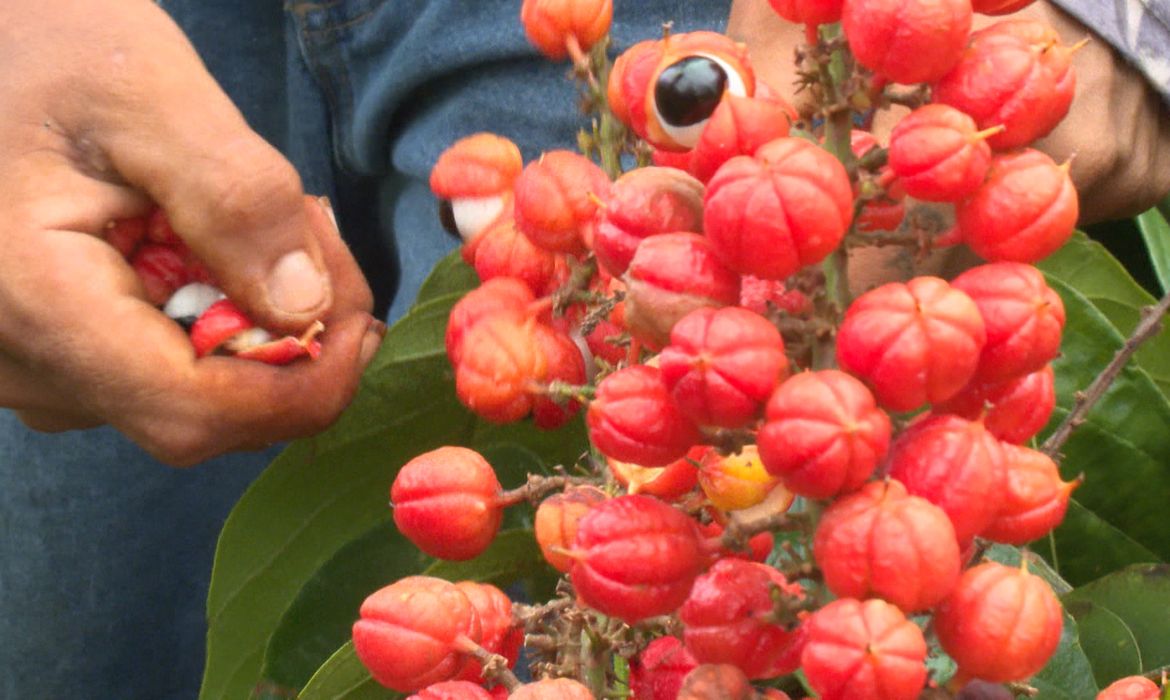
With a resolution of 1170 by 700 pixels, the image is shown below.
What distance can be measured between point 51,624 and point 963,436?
1.13m

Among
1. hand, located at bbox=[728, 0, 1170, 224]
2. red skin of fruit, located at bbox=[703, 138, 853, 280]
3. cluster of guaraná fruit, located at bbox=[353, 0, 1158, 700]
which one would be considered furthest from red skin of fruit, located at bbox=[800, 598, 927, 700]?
hand, located at bbox=[728, 0, 1170, 224]

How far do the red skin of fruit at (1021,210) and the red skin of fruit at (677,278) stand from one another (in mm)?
87

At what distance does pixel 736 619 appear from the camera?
1.49 ft

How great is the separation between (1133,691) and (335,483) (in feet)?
1.69

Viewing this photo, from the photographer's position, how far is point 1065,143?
2.34 feet

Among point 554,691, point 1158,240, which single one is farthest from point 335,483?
point 1158,240

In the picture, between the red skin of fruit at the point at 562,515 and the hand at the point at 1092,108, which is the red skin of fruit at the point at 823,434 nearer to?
the red skin of fruit at the point at 562,515

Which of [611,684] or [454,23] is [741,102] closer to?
[611,684]

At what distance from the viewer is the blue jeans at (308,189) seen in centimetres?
106

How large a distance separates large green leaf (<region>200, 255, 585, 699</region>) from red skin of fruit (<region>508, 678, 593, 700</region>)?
1.01ft

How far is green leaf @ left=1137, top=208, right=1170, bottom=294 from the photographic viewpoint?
3.17 ft

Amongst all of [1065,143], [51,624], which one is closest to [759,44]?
[1065,143]

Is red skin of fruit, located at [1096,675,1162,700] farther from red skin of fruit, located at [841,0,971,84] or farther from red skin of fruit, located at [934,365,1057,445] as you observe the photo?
red skin of fruit, located at [841,0,971,84]

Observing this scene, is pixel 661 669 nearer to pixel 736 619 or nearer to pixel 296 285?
pixel 736 619
